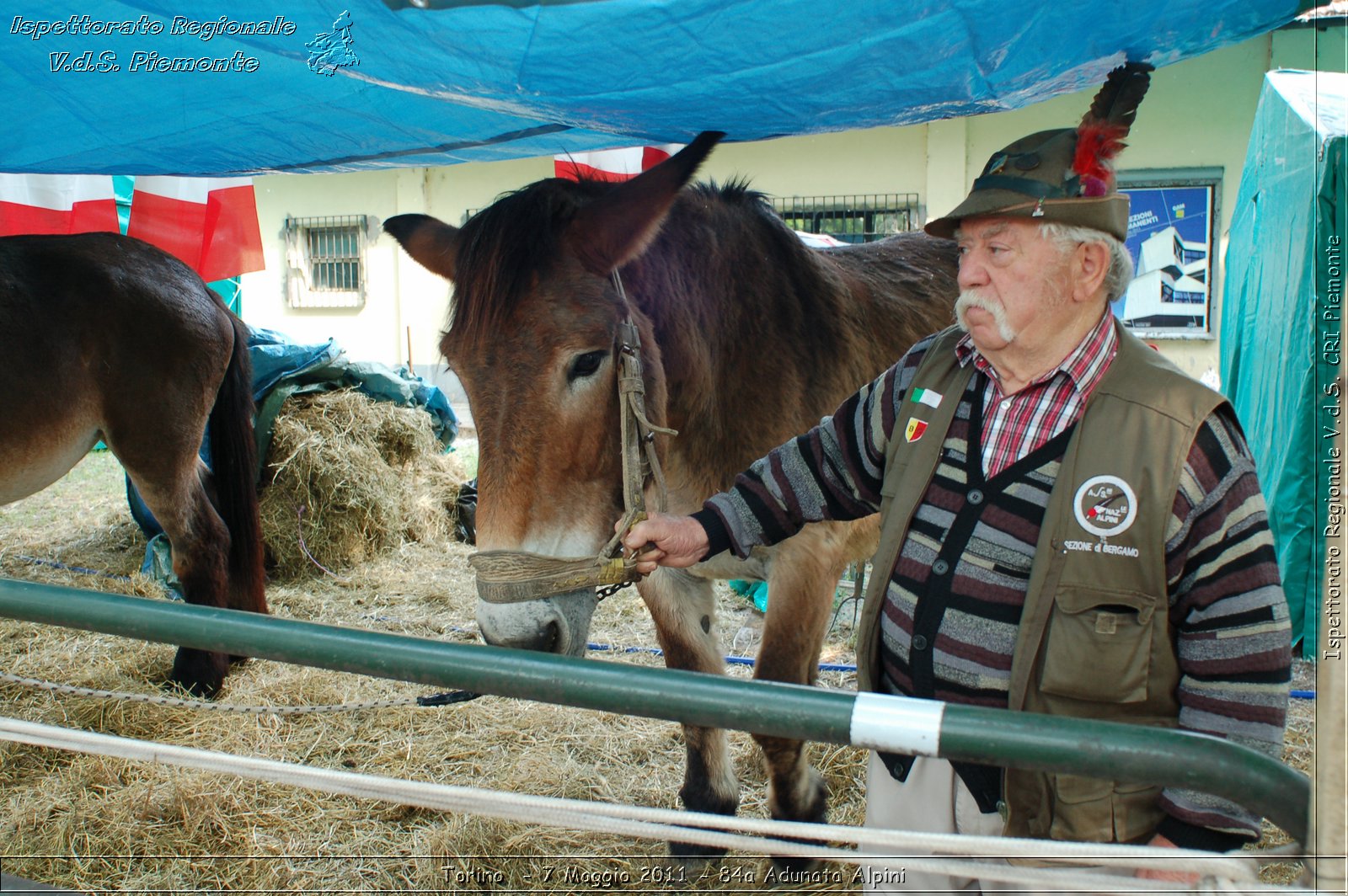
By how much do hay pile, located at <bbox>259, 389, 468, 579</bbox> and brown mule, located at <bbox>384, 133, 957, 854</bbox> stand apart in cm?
408

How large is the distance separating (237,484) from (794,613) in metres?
3.43

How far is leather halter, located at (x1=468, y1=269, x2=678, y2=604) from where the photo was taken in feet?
5.76

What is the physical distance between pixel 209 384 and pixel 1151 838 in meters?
4.48

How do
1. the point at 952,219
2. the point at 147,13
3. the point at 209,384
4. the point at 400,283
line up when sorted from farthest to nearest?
the point at 400,283
the point at 209,384
the point at 147,13
the point at 952,219

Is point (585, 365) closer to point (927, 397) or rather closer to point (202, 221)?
point (927, 397)

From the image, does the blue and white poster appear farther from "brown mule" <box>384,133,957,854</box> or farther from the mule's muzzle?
the mule's muzzle

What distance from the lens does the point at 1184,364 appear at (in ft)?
35.1

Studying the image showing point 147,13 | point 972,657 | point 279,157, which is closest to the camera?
point 972,657

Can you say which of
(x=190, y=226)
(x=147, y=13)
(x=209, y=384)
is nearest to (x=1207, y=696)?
(x=147, y=13)

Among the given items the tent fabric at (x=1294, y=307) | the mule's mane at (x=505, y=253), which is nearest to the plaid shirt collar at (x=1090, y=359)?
the mule's mane at (x=505, y=253)

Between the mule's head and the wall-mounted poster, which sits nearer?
the mule's head

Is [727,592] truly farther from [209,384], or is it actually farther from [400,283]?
[400,283]

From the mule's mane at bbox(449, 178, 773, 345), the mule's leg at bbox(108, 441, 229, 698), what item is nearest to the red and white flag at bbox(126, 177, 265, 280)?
the mule's leg at bbox(108, 441, 229, 698)

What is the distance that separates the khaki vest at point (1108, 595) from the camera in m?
1.33
